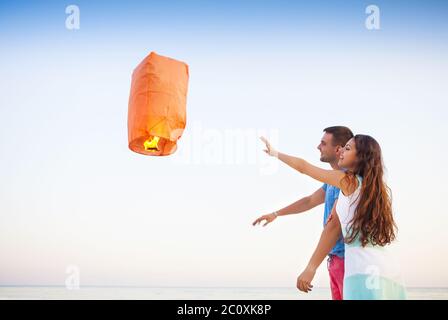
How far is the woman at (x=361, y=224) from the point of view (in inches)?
83.5

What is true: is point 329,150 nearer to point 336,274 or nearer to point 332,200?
point 332,200

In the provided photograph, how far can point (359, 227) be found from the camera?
2.14 meters

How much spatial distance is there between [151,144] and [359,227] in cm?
94

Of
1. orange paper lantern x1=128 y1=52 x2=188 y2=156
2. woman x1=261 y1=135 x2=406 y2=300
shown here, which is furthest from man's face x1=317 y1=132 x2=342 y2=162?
orange paper lantern x1=128 y1=52 x2=188 y2=156

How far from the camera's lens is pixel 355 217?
2.18 m

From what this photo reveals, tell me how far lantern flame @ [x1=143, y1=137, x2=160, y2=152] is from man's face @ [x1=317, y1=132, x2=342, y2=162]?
784 mm

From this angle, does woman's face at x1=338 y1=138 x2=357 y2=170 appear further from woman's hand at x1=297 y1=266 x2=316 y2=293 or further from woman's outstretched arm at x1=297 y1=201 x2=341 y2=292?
woman's hand at x1=297 y1=266 x2=316 y2=293

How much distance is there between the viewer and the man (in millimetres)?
2447

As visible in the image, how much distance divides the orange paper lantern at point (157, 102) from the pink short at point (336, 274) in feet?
2.87

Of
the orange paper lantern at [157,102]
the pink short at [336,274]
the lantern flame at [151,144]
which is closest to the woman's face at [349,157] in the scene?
the pink short at [336,274]
